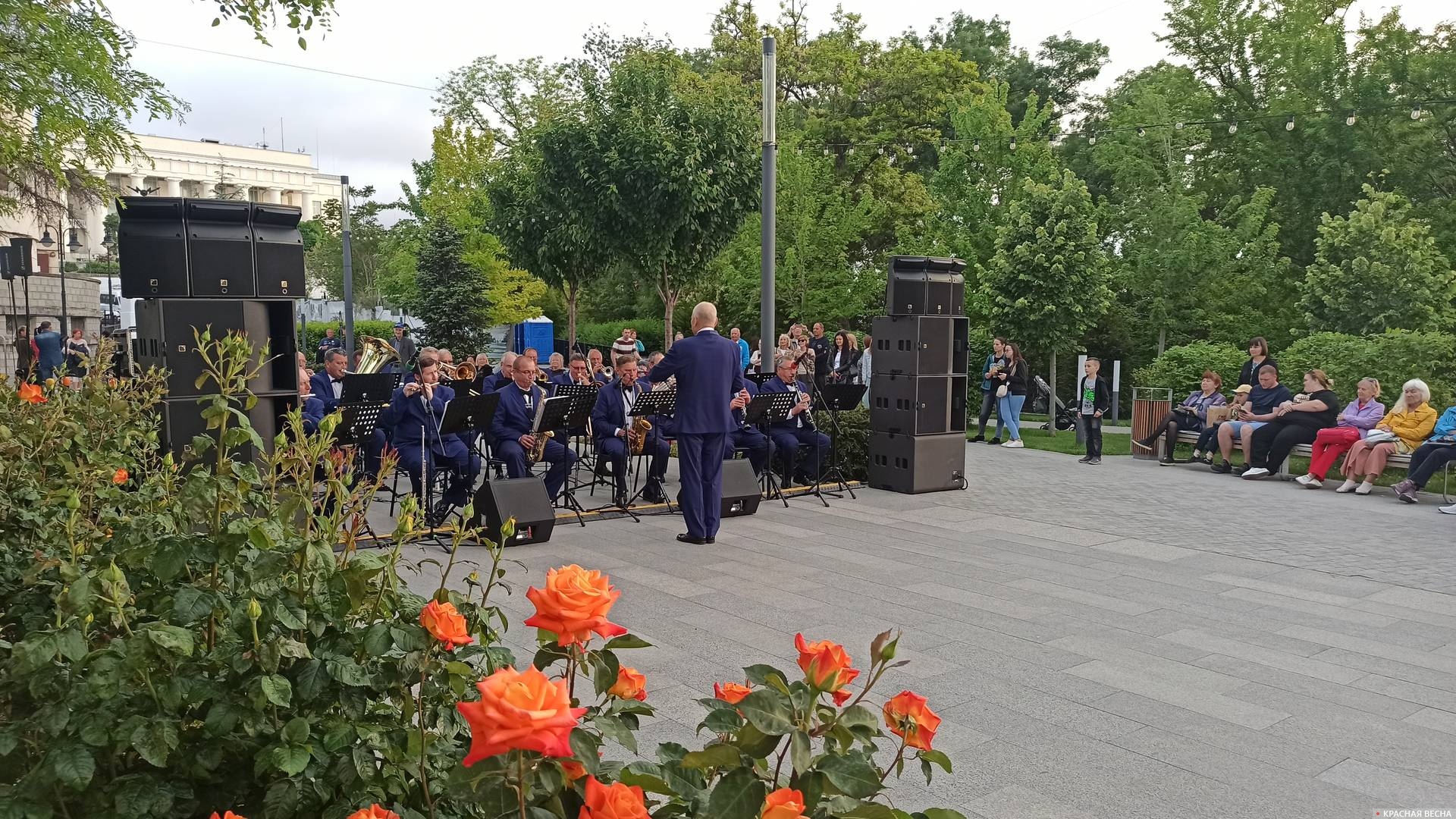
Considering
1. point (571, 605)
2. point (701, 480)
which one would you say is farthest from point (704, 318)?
point (571, 605)

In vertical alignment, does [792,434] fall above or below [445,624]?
below

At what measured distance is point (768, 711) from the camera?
1.49 meters

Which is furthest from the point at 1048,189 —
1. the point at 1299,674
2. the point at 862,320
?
the point at 1299,674

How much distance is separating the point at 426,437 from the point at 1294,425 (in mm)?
10174

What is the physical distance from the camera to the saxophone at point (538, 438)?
9.35 meters

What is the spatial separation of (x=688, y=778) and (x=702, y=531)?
23.6 feet

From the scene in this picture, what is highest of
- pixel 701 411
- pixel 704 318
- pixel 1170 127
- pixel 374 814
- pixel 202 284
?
pixel 1170 127

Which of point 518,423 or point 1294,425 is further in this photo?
point 1294,425

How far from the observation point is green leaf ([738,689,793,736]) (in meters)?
1.46

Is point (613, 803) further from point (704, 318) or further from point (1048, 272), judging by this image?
point (1048, 272)

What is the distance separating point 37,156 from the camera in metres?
12.7

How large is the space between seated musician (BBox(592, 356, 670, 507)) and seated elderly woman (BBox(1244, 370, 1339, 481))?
24.4ft

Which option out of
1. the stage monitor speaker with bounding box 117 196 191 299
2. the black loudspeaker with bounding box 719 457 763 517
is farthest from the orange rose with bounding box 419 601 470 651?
the black loudspeaker with bounding box 719 457 763 517

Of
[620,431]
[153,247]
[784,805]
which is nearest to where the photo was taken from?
[784,805]
